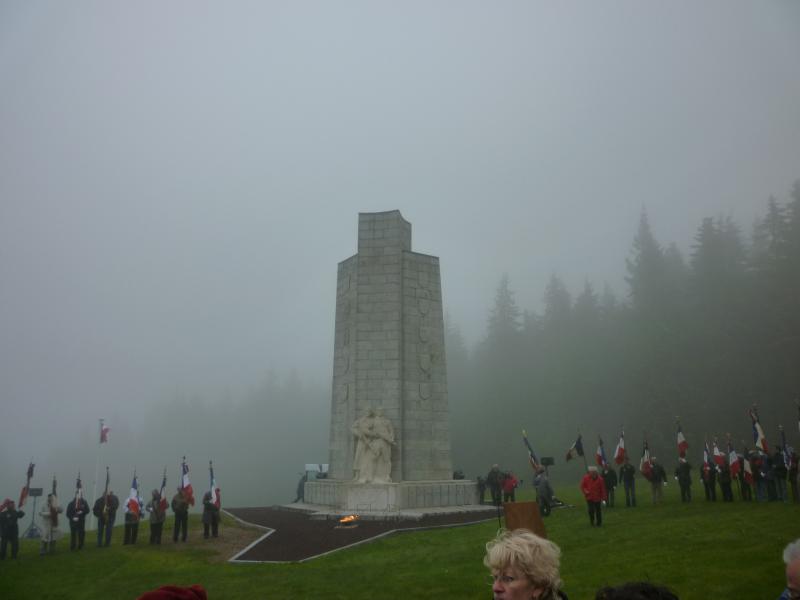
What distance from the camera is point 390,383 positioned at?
22516 mm

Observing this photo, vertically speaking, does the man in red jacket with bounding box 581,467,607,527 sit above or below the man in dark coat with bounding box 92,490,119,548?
above

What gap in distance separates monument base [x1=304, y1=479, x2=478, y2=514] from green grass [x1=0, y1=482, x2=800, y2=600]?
4.47m

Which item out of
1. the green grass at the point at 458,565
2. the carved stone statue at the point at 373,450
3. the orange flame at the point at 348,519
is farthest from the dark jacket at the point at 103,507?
the carved stone statue at the point at 373,450

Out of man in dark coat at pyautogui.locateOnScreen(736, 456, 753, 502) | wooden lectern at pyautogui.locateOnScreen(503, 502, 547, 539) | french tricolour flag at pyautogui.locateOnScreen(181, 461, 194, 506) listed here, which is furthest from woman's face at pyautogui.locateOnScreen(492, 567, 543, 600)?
man in dark coat at pyautogui.locateOnScreen(736, 456, 753, 502)

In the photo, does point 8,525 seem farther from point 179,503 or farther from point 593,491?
point 593,491

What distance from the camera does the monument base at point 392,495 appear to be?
2017 cm

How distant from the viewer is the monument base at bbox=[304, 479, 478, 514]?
2017 centimetres

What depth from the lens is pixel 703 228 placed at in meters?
48.4

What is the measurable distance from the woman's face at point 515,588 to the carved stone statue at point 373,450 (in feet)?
59.8

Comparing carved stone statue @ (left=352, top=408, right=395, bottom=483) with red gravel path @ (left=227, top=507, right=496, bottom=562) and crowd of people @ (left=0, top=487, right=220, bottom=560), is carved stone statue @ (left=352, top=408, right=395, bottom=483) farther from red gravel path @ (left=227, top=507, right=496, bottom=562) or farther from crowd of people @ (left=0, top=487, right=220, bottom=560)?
crowd of people @ (left=0, top=487, right=220, bottom=560)

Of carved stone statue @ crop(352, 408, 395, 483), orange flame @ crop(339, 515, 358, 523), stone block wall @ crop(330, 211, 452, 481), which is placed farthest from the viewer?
stone block wall @ crop(330, 211, 452, 481)

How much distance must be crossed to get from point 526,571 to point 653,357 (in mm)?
44446

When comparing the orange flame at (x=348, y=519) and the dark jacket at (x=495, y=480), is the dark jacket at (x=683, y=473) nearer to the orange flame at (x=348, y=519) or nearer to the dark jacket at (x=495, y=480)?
the dark jacket at (x=495, y=480)

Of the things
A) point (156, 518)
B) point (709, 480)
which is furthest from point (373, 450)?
point (709, 480)
